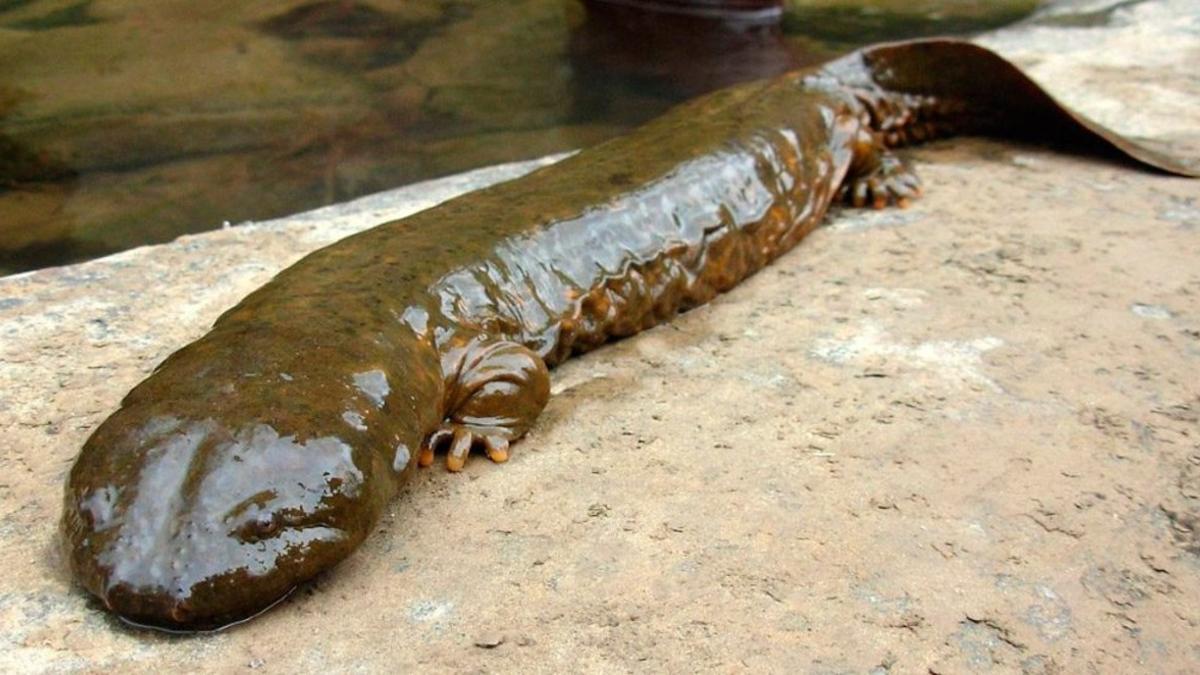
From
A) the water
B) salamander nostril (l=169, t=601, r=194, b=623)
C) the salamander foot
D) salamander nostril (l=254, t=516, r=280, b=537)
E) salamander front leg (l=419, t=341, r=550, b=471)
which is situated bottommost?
the water

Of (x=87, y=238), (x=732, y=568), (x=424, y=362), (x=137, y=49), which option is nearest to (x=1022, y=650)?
(x=732, y=568)

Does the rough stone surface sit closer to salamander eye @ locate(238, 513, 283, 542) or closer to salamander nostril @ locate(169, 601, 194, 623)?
salamander nostril @ locate(169, 601, 194, 623)

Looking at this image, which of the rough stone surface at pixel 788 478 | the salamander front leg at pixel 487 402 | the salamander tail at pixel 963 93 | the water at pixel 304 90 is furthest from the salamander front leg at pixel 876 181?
the salamander front leg at pixel 487 402

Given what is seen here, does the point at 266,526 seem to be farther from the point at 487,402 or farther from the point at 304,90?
the point at 304,90

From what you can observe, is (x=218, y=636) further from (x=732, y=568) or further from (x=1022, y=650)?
(x=1022, y=650)

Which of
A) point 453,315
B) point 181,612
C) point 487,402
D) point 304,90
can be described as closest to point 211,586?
point 181,612

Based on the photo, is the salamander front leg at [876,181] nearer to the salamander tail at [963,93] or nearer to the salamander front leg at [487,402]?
the salamander tail at [963,93]

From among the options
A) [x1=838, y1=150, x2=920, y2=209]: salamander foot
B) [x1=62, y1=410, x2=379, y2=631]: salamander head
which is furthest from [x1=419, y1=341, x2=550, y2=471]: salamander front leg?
[x1=838, y1=150, x2=920, y2=209]: salamander foot
